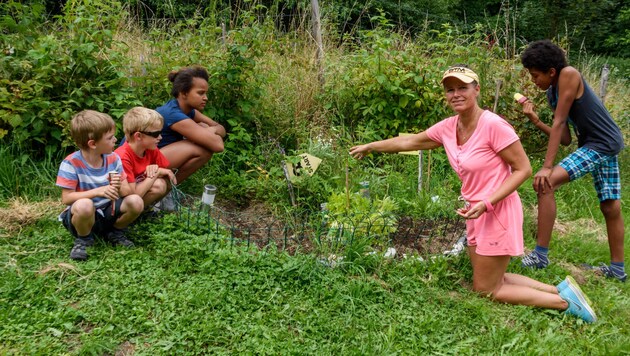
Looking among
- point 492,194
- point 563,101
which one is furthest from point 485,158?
point 563,101

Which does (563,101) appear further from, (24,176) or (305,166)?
(24,176)

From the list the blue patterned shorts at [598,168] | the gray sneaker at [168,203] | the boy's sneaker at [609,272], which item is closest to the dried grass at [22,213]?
the gray sneaker at [168,203]

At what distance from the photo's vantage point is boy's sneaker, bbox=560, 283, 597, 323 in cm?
312

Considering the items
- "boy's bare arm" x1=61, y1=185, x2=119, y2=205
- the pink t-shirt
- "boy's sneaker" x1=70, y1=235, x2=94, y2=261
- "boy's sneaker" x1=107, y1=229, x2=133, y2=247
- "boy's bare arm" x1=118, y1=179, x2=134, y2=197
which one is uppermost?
the pink t-shirt

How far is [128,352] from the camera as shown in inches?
101

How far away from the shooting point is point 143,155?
3795 millimetres

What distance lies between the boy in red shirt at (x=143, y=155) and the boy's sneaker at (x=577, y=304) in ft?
9.47

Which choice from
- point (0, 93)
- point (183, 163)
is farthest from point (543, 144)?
point (0, 93)

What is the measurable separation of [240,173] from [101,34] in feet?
6.11

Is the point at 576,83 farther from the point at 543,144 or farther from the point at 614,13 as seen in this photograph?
the point at 614,13

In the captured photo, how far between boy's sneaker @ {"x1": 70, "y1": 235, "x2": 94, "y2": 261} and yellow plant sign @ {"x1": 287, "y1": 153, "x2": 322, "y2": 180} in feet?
5.48

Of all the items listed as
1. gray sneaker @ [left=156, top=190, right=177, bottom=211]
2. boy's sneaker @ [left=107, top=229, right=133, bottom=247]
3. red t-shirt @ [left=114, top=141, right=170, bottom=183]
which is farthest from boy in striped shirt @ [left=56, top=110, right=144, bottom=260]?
gray sneaker @ [left=156, top=190, right=177, bottom=211]

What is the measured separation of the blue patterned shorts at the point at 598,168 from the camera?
12.1 ft

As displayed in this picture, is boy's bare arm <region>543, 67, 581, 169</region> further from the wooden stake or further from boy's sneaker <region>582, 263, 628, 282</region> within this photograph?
the wooden stake
